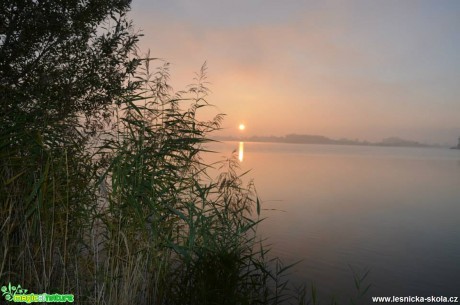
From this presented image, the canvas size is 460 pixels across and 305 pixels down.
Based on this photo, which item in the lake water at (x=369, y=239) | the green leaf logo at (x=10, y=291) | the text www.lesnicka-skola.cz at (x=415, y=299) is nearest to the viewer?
the green leaf logo at (x=10, y=291)

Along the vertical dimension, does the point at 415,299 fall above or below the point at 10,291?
below

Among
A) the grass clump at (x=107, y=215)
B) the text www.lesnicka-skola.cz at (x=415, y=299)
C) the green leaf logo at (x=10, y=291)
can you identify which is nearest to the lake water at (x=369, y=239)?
the text www.lesnicka-skola.cz at (x=415, y=299)

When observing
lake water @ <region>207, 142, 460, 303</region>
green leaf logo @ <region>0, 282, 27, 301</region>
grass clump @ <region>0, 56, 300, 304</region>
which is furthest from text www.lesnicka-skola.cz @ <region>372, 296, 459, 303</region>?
green leaf logo @ <region>0, 282, 27, 301</region>

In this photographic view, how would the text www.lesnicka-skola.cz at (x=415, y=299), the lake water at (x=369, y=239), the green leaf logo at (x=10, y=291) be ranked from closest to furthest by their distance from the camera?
1. the green leaf logo at (x=10, y=291)
2. the text www.lesnicka-skola.cz at (x=415, y=299)
3. the lake water at (x=369, y=239)

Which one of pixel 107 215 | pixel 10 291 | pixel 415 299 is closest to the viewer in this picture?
pixel 10 291

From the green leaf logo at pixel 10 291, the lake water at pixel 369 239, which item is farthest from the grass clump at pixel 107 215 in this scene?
the lake water at pixel 369 239

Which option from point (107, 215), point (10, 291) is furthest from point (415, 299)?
point (10, 291)

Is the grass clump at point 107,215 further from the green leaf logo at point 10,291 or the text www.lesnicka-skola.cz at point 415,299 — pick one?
the text www.lesnicka-skola.cz at point 415,299

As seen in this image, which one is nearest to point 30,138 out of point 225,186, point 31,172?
point 31,172

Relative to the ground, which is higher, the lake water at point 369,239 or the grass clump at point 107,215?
the grass clump at point 107,215

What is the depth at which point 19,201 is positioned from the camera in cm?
587

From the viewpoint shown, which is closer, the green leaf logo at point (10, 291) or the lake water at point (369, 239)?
the green leaf logo at point (10, 291)

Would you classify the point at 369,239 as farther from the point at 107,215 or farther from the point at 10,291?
the point at 10,291

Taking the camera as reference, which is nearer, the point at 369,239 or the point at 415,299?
the point at 415,299
